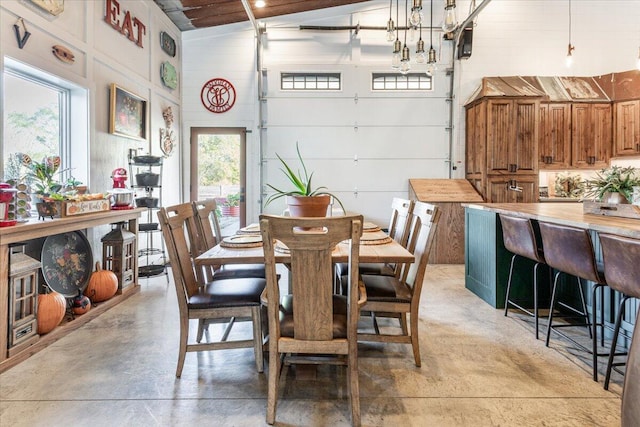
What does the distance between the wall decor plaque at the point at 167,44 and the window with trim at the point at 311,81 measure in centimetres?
178

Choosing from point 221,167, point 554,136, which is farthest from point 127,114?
point 554,136

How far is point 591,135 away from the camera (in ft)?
18.7

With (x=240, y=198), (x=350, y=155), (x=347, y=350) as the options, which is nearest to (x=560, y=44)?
(x=350, y=155)

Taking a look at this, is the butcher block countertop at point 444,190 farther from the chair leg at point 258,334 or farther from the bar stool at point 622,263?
the chair leg at point 258,334

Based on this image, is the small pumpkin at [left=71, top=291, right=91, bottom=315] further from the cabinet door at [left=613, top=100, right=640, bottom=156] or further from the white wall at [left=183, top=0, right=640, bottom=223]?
the cabinet door at [left=613, top=100, right=640, bottom=156]

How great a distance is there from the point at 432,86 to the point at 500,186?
2076 millimetres

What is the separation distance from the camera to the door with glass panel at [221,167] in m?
6.09

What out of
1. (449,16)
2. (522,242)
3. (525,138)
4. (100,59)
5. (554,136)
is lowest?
(522,242)

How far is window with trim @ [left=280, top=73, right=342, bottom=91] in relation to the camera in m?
6.04

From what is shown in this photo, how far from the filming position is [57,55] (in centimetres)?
314

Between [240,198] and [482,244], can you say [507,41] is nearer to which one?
[482,244]

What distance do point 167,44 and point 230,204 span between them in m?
2.69

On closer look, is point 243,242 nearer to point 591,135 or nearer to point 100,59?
point 100,59

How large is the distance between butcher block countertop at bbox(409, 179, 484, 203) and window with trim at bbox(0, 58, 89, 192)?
448 cm
